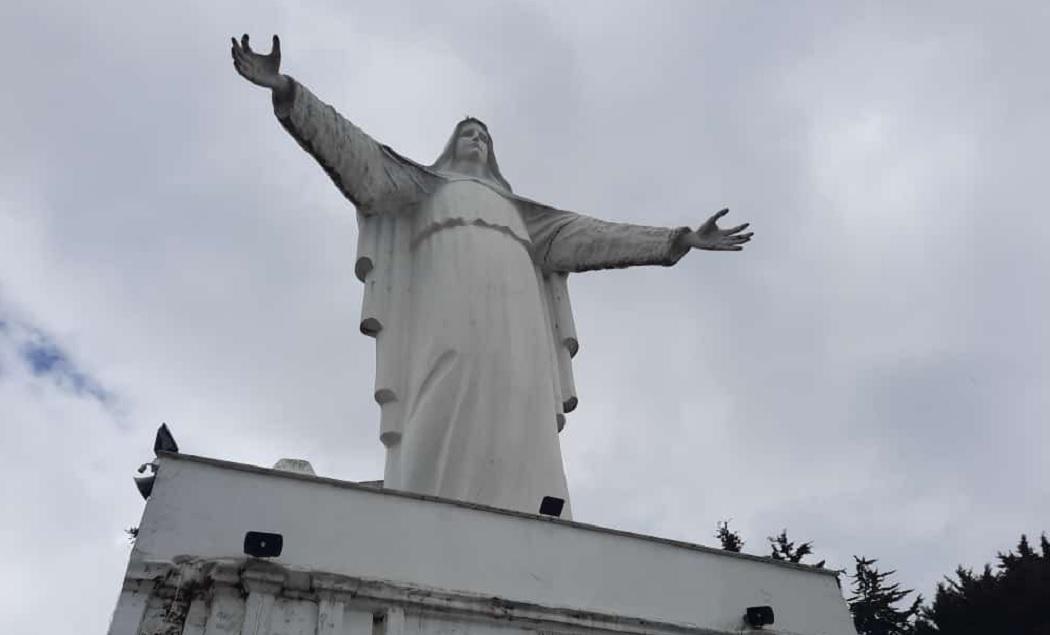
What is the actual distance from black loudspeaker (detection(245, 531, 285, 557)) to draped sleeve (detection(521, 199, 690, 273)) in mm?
5085

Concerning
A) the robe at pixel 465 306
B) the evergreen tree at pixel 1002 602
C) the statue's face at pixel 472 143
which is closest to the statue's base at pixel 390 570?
the robe at pixel 465 306

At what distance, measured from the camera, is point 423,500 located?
473cm

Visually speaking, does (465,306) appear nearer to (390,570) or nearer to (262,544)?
(390,570)

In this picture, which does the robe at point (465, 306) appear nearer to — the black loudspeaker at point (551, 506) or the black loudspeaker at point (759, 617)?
the black loudspeaker at point (551, 506)

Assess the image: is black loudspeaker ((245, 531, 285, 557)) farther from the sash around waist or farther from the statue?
the sash around waist

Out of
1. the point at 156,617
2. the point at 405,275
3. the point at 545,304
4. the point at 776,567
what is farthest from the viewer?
the point at 545,304

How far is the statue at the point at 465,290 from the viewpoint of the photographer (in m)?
6.54

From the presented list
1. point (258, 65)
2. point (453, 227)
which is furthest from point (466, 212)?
point (258, 65)

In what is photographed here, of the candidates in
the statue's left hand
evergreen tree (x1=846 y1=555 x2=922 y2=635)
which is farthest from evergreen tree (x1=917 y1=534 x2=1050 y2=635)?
the statue's left hand

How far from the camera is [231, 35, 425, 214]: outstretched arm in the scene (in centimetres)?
699

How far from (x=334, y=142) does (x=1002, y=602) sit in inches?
699

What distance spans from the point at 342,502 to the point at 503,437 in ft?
7.17

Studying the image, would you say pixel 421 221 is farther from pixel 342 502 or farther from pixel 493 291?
pixel 342 502

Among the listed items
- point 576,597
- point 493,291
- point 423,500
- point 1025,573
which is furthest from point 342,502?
point 1025,573
